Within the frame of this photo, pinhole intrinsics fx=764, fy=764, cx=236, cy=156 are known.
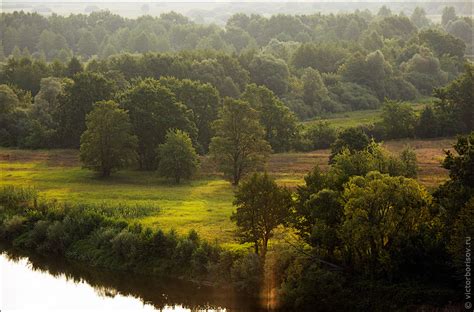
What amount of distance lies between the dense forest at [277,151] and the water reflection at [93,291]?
1177 millimetres

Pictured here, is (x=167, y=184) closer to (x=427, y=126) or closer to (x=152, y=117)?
(x=152, y=117)

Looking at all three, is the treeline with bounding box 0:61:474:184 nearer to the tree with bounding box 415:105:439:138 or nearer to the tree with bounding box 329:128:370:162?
the tree with bounding box 415:105:439:138

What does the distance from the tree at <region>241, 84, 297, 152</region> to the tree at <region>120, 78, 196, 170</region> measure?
444 inches

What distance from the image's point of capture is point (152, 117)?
82.4 meters

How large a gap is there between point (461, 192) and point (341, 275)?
8.65 metres

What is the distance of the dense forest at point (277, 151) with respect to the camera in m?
44.3

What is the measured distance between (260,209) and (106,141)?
32.7m

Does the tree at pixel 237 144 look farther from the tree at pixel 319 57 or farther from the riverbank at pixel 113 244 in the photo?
the tree at pixel 319 57

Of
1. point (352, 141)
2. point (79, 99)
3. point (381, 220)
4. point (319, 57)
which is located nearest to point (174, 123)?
point (79, 99)

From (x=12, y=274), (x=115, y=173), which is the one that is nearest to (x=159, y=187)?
(x=115, y=173)

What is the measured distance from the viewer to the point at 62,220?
59.8 metres

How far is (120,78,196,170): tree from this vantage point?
82.4 meters

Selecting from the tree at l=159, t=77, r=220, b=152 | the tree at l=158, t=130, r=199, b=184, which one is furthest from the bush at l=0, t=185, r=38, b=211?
the tree at l=159, t=77, r=220, b=152

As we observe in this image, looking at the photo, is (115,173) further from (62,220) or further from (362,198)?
(362,198)
